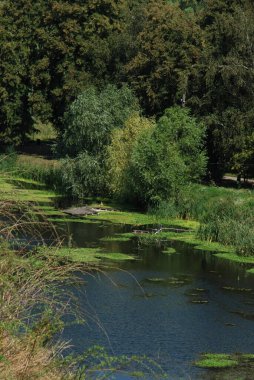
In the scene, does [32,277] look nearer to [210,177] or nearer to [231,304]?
[231,304]

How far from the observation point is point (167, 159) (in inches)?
1885

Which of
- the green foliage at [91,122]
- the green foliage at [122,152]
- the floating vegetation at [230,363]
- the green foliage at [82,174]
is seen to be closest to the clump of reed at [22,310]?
the floating vegetation at [230,363]

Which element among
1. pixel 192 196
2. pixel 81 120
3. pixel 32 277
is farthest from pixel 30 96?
pixel 32 277

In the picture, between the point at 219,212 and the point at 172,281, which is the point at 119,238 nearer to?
the point at 219,212

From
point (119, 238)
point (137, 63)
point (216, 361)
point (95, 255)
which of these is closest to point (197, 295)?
point (95, 255)

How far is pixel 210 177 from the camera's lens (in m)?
55.4

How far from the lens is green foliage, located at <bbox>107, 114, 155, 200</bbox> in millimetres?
50219

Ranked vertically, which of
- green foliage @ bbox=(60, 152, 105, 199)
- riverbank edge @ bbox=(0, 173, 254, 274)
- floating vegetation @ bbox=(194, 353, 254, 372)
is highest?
green foliage @ bbox=(60, 152, 105, 199)

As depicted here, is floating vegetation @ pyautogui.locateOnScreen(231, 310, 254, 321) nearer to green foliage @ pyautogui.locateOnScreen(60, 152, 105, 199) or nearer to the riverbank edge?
the riverbank edge

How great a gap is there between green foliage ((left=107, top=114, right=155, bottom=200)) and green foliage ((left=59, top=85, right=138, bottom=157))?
976 millimetres

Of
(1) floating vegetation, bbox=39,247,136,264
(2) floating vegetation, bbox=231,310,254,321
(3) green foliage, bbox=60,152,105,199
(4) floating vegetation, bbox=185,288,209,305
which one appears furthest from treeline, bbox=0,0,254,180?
(2) floating vegetation, bbox=231,310,254,321

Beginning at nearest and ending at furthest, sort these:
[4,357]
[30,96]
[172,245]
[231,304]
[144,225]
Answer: [4,357], [231,304], [172,245], [144,225], [30,96]

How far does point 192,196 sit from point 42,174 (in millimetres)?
15391

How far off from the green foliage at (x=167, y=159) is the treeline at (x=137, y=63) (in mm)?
2824
